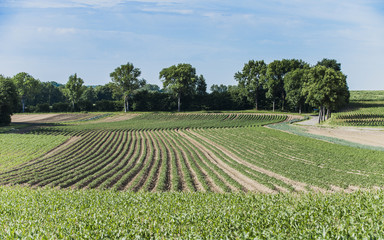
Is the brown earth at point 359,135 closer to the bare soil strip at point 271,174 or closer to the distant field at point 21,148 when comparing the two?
the bare soil strip at point 271,174

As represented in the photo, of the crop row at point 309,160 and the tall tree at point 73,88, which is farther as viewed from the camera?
the tall tree at point 73,88

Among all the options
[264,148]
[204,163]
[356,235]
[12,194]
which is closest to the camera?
[356,235]

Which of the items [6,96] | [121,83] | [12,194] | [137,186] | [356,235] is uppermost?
[121,83]

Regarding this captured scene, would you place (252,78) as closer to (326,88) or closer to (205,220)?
(326,88)

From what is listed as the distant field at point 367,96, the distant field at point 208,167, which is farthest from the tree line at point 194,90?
the distant field at point 208,167

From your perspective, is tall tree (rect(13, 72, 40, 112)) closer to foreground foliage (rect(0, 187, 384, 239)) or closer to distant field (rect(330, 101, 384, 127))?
foreground foliage (rect(0, 187, 384, 239))

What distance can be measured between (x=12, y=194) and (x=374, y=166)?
32002mm

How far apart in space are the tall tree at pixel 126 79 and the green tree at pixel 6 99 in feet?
115

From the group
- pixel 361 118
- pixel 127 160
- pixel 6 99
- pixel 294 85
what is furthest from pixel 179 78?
pixel 127 160

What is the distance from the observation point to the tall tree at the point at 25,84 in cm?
10562

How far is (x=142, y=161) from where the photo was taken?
31.7 m

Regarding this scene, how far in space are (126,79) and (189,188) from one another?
82549 mm

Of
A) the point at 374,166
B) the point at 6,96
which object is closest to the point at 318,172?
the point at 374,166

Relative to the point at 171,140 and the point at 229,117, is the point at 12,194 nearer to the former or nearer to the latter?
the point at 171,140
